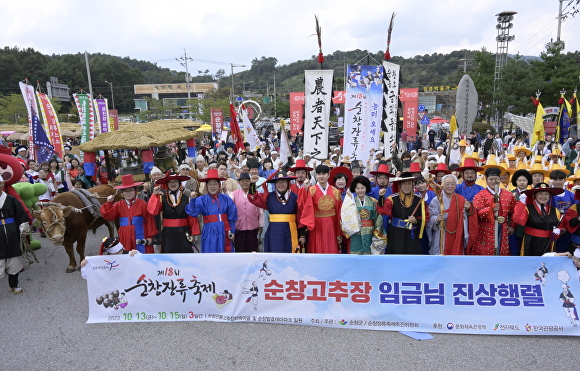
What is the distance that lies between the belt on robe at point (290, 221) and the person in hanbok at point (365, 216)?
84cm

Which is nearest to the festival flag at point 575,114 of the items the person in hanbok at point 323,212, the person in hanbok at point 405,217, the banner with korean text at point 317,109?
the banner with korean text at point 317,109

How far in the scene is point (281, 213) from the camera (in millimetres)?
5375

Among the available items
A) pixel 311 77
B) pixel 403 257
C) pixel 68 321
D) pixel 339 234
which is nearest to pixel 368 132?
pixel 311 77

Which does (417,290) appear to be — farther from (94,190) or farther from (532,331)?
(94,190)

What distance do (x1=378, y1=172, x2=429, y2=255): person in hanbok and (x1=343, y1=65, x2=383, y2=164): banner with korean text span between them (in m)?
4.28

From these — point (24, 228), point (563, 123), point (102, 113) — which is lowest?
point (24, 228)

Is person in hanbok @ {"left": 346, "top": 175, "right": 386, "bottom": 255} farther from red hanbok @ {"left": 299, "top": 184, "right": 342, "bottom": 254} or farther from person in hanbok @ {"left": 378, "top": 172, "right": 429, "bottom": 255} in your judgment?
red hanbok @ {"left": 299, "top": 184, "right": 342, "bottom": 254}

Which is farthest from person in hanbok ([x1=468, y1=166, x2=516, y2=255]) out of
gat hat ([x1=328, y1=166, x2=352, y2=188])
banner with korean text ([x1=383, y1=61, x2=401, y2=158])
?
banner with korean text ([x1=383, y1=61, x2=401, y2=158])

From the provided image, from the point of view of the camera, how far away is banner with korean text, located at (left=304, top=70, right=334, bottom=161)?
349 inches

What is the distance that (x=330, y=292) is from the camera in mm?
4352

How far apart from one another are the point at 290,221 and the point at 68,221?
3837 mm

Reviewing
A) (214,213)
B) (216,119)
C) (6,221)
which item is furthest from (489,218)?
(216,119)

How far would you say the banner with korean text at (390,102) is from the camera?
9.74 m

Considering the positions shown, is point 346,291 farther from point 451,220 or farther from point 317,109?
point 317,109
